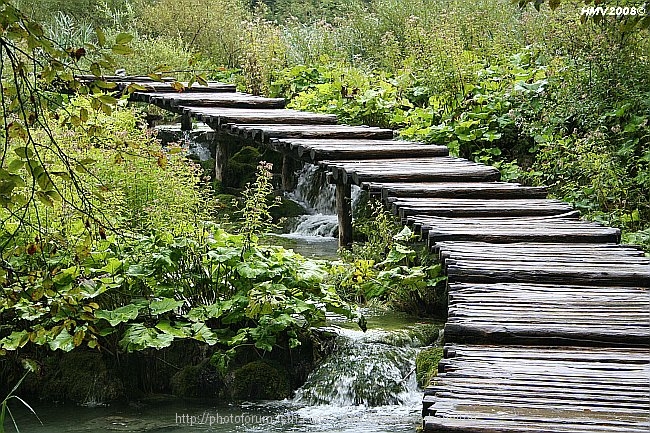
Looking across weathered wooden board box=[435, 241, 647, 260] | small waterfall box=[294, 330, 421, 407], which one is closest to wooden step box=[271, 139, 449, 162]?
small waterfall box=[294, 330, 421, 407]

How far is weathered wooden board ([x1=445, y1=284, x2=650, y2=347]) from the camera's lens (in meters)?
3.12

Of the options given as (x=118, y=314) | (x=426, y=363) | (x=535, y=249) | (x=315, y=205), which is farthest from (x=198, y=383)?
(x=315, y=205)

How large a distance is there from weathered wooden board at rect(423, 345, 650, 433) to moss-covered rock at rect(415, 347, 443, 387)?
2573 mm

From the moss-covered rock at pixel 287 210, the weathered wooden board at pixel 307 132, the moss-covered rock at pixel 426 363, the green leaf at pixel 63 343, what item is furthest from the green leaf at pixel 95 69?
the moss-covered rock at pixel 287 210

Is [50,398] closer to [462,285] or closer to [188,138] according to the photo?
[462,285]

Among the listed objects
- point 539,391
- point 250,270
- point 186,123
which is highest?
point 186,123

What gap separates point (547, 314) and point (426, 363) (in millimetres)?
2439

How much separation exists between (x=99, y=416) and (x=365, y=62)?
813 centimetres

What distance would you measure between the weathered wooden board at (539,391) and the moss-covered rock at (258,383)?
2.82 meters

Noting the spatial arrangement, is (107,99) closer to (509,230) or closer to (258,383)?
(509,230)

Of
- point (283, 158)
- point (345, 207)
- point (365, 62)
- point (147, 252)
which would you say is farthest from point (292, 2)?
point (147, 252)

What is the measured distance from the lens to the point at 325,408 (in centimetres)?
558

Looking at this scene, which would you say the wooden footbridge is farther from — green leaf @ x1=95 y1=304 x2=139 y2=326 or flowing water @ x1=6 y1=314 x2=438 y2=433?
green leaf @ x1=95 y1=304 x2=139 y2=326

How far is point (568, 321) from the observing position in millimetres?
3250
